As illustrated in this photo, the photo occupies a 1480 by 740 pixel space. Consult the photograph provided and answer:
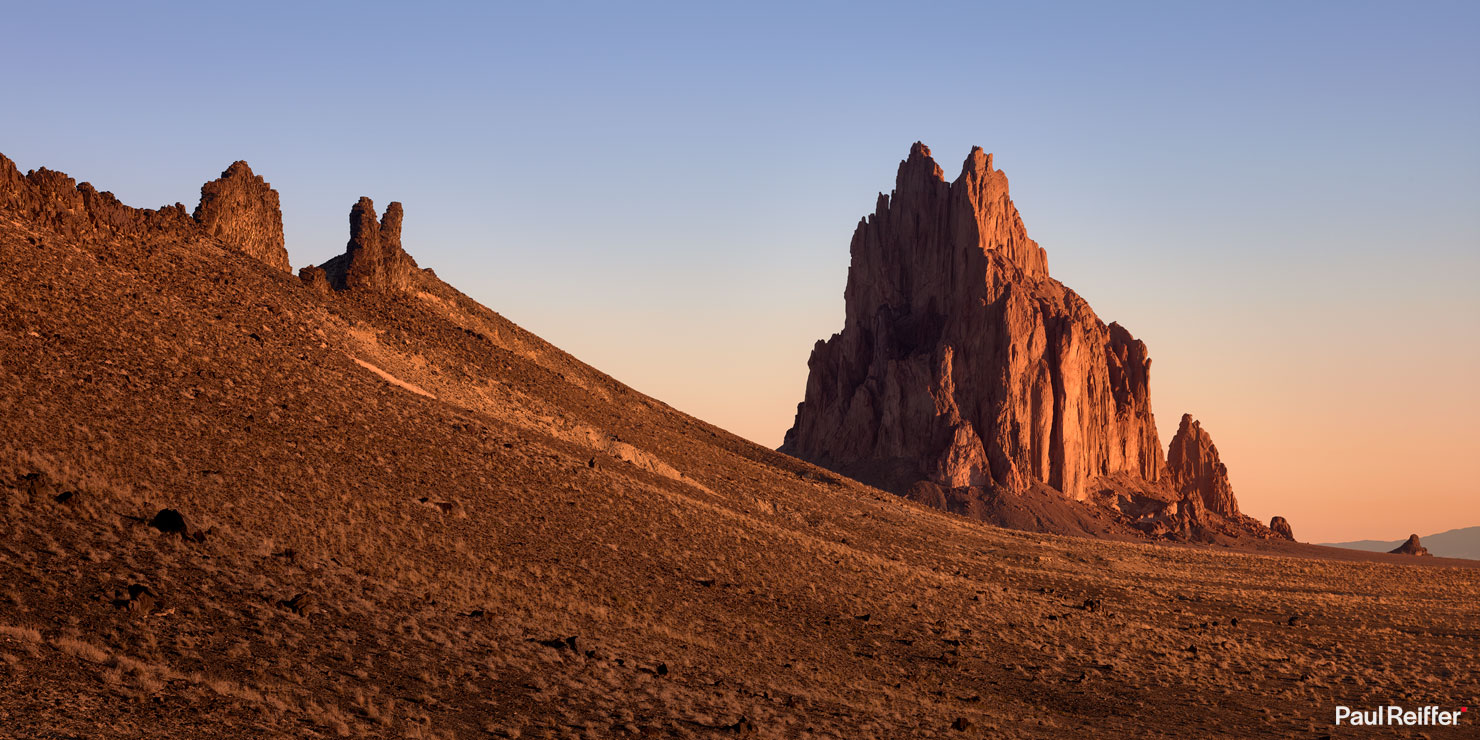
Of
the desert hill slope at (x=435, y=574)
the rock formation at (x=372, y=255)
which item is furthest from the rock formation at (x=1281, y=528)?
the rock formation at (x=372, y=255)

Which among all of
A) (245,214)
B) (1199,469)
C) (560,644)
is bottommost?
(560,644)

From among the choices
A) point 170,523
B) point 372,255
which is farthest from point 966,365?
point 170,523

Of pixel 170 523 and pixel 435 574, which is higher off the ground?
pixel 170 523

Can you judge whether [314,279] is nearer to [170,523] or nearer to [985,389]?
[170,523]

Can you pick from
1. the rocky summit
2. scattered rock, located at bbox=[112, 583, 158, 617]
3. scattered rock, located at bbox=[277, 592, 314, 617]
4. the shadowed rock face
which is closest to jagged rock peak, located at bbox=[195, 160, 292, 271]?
scattered rock, located at bbox=[277, 592, 314, 617]

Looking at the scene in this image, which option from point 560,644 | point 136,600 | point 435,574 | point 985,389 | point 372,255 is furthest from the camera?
point 985,389

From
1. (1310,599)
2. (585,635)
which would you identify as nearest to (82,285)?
(585,635)

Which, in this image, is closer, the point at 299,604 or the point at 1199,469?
the point at 299,604

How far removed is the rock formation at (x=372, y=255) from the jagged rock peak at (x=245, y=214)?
11.1ft

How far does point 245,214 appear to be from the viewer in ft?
173

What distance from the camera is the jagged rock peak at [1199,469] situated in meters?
123

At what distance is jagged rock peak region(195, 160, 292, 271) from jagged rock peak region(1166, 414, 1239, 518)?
103 meters

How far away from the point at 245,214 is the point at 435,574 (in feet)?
109

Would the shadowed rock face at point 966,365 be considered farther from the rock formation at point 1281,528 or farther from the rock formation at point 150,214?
the rock formation at point 150,214
